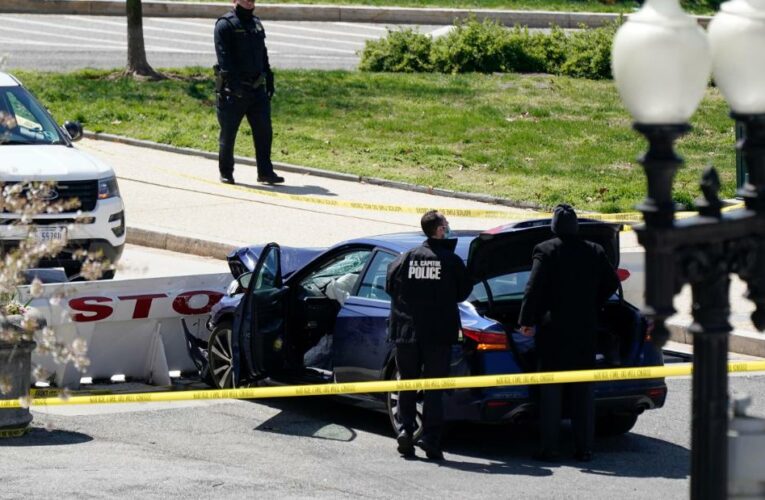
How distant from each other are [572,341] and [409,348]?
3.40 ft

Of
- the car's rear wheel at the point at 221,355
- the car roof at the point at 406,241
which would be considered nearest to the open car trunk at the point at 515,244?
the car roof at the point at 406,241

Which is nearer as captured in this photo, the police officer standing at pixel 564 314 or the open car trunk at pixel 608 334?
the police officer standing at pixel 564 314

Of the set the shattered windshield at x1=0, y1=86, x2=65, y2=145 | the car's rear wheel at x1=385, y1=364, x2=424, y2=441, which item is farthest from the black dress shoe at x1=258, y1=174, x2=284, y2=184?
the car's rear wheel at x1=385, y1=364, x2=424, y2=441

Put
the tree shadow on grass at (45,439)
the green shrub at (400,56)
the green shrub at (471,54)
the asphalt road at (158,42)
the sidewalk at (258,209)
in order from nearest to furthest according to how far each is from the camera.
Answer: the tree shadow on grass at (45,439) < the sidewalk at (258,209) < the green shrub at (471,54) < the green shrub at (400,56) < the asphalt road at (158,42)

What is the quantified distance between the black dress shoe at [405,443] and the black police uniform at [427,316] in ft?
0.10

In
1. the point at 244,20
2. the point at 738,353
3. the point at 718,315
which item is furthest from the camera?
the point at 244,20

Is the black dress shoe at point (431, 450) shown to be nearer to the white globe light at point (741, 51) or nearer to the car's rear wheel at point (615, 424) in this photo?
the car's rear wheel at point (615, 424)

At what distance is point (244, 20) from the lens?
18688mm

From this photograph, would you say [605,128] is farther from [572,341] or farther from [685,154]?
[572,341]

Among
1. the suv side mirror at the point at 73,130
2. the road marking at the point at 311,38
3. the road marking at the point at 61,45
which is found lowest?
the road marking at the point at 311,38

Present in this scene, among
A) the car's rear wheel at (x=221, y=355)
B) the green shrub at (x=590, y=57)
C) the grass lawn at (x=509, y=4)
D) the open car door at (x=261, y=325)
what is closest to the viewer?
the open car door at (x=261, y=325)

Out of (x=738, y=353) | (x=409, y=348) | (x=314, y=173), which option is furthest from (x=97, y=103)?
(x=409, y=348)

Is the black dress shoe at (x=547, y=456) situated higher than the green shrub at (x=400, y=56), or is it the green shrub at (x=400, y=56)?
the green shrub at (x=400, y=56)

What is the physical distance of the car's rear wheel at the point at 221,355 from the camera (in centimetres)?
1197
